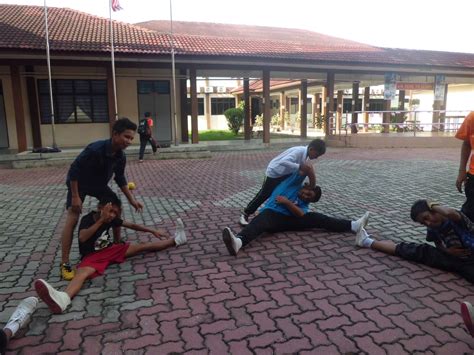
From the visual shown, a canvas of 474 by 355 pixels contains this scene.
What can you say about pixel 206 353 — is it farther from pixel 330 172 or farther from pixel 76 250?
pixel 330 172

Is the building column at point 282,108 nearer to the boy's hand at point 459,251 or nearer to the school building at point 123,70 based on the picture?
the school building at point 123,70

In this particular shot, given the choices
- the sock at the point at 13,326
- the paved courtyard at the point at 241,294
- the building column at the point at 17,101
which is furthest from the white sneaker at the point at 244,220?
the building column at the point at 17,101

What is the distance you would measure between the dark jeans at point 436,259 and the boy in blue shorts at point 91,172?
2.76 m

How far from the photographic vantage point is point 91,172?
3717 millimetres

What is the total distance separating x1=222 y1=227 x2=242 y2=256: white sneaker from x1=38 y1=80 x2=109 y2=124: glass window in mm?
12841

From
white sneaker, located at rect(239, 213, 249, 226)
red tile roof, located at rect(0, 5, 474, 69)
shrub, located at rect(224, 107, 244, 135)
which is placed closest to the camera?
white sneaker, located at rect(239, 213, 249, 226)

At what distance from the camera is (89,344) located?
2.55 m

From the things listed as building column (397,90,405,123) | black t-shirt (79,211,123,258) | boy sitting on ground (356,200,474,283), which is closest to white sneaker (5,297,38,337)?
black t-shirt (79,211,123,258)

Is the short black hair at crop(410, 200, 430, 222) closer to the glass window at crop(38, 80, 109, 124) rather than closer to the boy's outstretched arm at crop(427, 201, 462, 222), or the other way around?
the boy's outstretched arm at crop(427, 201, 462, 222)

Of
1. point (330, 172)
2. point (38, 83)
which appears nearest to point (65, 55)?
point (38, 83)

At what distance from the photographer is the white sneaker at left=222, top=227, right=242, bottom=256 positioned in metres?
3.92

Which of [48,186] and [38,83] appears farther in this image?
[38,83]

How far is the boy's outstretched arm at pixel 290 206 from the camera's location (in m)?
4.34

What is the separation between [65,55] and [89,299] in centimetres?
1141
